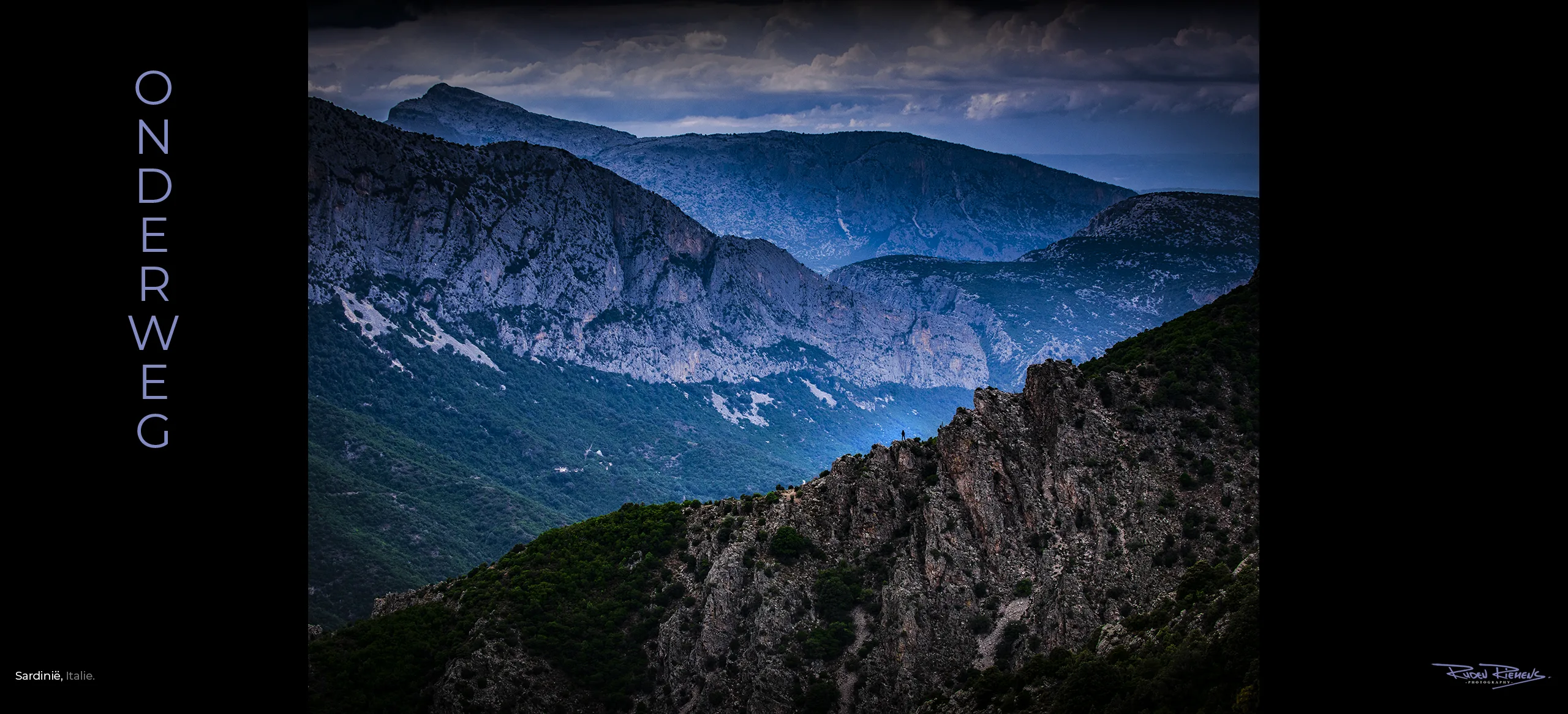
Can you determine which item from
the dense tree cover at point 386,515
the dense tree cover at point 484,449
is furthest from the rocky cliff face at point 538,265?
the dense tree cover at point 386,515

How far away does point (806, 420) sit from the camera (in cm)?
12625

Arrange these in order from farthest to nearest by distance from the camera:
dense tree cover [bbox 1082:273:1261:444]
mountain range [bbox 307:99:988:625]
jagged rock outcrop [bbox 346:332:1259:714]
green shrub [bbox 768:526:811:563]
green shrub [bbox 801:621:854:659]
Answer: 1. mountain range [bbox 307:99:988:625]
2. green shrub [bbox 768:526:811:563]
3. dense tree cover [bbox 1082:273:1261:444]
4. green shrub [bbox 801:621:854:659]
5. jagged rock outcrop [bbox 346:332:1259:714]

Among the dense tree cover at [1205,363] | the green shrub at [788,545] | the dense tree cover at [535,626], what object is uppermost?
the dense tree cover at [1205,363]

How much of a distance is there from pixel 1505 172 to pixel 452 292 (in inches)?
4372

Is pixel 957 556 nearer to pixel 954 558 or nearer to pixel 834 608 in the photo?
pixel 954 558

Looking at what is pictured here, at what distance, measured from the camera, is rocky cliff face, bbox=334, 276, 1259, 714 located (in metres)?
22.7

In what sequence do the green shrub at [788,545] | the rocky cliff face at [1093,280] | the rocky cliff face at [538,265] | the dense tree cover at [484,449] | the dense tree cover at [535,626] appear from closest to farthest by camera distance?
the dense tree cover at [535,626]
the green shrub at [788,545]
the dense tree cover at [484,449]
the rocky cliff face at [538,265]
the rocky cliff face at [1093,280]

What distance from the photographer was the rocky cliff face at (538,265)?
102125 mm

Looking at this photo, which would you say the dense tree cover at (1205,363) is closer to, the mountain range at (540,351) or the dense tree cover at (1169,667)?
the dense tree cover at (1169,667)

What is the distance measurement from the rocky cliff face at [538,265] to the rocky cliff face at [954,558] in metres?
75.8

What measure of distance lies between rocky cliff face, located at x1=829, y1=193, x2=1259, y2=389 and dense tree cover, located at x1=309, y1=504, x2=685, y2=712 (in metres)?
91.8

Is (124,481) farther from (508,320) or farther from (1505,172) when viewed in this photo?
(508,320)

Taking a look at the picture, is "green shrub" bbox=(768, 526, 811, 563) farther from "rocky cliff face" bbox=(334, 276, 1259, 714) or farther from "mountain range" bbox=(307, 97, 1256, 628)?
"mountain range" bbox=(307, 97, 1256, 628)

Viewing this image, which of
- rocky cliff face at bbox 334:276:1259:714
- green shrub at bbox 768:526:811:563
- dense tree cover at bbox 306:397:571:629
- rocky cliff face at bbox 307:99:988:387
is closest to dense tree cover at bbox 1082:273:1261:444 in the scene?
rocky cliff face at bbox 334:276:1259:714
